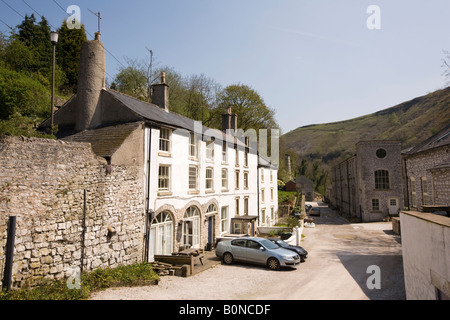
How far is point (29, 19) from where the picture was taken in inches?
1491

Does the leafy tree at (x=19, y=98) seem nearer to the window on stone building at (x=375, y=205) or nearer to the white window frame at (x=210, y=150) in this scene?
the white window frame at (x=210, y=150)

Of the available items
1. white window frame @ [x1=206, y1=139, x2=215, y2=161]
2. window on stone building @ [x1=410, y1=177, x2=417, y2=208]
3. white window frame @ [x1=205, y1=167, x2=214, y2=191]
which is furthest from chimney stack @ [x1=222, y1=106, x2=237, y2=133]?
window on stone building @ [x1=410, y1=177, x2=417, y2=208]

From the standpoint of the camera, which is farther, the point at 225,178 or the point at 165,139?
the point at 225,178

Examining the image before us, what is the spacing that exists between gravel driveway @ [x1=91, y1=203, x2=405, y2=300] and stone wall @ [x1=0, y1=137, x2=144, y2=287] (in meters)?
2.12

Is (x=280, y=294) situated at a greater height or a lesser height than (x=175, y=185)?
lesser

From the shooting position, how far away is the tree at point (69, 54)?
37000 mm

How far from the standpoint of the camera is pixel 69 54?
38156 millimetres

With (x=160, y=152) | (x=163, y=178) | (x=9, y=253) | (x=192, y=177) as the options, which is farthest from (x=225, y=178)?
(x=9, y=253)

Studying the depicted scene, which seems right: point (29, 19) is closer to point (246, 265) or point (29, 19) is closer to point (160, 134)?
point (160, 134)

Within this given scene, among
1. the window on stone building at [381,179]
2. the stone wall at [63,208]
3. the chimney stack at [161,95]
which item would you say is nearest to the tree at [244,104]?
the window on stone building at [381,179]

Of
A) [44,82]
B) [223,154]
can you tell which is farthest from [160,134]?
[44,82]

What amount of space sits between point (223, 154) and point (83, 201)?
1423 cm

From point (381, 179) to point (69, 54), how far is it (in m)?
45.1

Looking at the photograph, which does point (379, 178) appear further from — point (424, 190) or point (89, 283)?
point (89, 283)
